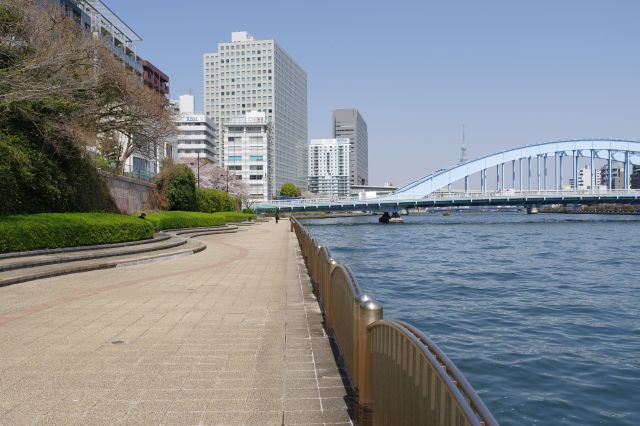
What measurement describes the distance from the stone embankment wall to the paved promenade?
61.0 ft

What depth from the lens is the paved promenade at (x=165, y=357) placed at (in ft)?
15.7

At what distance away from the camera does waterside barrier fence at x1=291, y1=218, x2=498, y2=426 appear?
8.02 feet

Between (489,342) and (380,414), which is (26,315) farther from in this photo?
(489,342)

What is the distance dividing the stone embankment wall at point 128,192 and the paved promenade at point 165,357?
1860 cm

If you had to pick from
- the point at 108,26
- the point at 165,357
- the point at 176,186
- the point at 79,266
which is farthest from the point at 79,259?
the point at 108,26

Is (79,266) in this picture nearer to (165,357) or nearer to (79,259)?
(79,259)

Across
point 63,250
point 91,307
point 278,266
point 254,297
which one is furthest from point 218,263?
point 91,307

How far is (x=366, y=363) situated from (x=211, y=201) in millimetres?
54364

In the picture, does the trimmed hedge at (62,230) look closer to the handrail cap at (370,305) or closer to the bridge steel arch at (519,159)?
the handrail cap at (370,305)

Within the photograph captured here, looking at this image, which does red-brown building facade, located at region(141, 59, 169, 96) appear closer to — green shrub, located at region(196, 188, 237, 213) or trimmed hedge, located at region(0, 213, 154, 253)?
green shrub, located at region(196, 188, 237, 213)

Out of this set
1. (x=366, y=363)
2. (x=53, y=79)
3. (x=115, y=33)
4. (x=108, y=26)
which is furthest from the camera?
(x=115, y=33)

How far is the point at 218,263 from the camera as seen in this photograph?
1869cm

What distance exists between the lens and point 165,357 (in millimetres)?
6520

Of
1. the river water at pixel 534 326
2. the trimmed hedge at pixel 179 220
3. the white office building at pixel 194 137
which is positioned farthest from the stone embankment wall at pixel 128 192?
the white office building at pixel 194 137
